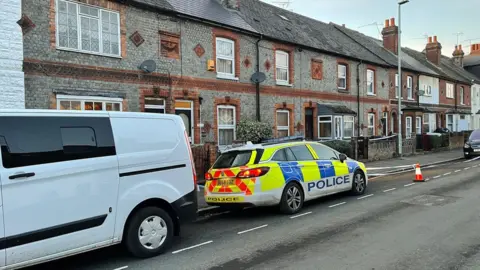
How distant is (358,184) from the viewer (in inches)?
401

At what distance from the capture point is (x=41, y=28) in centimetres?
1041

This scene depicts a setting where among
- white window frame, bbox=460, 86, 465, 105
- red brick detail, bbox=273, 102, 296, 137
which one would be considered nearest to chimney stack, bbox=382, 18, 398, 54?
white window frame, bbox=460, 86, 465, 105

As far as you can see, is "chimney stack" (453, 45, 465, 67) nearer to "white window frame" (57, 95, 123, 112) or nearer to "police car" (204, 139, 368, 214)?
"police car" (204, 139, 368, 214)

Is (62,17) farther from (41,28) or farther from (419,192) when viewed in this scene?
(419,192)

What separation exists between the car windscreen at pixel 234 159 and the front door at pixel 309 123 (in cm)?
1236

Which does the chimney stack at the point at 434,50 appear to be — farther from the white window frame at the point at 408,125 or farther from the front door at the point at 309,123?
the front door at the point at 309,123

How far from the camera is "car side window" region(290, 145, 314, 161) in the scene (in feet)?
28.5

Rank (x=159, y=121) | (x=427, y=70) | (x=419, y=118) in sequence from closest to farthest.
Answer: (x=159, y=121) → (x=419, y=118) → (x=427, y=70)

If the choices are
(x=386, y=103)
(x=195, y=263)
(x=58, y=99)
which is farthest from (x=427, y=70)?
(x=195, y=263)

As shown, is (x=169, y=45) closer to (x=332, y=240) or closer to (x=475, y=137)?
(x=332, y=240)

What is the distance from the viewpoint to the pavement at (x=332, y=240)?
5055 millimetres

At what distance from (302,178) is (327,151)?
1.59 meters

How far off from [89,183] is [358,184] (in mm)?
7419

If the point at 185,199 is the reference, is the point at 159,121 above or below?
above
